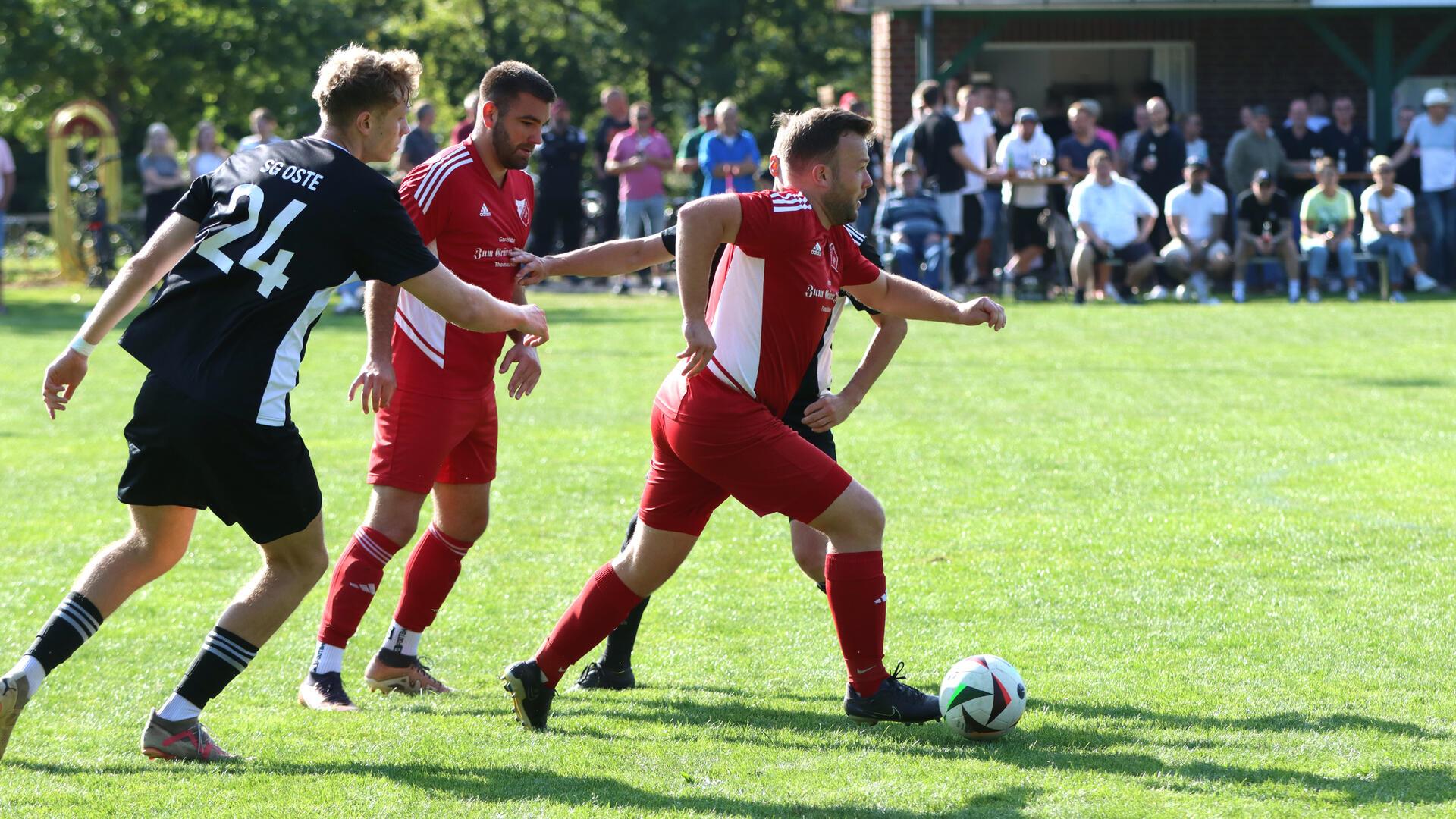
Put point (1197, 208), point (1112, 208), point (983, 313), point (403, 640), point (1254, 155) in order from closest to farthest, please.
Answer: point (983, 313) → point (403, 640) → point (1112, 208) → point (1197, 208) → point (1254, 155)

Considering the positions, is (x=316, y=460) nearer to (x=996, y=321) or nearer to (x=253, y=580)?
(x=253, y=580)

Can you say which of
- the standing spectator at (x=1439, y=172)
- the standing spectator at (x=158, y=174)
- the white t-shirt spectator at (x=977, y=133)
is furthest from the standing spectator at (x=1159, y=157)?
the standing spectator at (x=158, y=174)

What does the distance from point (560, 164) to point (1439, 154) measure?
9.93 m

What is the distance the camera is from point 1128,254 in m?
18.5

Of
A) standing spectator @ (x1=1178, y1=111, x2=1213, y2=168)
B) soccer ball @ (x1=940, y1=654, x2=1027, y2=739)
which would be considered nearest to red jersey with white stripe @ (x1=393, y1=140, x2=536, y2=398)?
soccer ball @ (x1=940, y1=654, x2=1027, y2=739)

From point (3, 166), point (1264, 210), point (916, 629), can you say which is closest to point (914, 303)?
point (916, 629)

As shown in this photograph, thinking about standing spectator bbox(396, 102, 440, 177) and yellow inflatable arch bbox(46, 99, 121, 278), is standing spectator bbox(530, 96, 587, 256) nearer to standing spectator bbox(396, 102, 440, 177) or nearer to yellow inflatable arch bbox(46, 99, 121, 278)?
standing spectator bbox(396, 102, 440, 177)

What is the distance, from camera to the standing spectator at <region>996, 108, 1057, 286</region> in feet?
61.6

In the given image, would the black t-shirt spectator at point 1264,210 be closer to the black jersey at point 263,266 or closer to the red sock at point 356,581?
the red sock at point 356,581

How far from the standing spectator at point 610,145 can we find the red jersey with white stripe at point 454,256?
1416 centimetres

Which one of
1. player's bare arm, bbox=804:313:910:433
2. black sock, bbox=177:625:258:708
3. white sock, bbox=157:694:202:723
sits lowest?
white sock, bbox=157:694:202:723

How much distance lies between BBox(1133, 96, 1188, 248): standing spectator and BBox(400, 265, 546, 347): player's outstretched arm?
15.5 meters

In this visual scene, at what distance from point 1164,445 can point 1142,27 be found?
14.9 metres

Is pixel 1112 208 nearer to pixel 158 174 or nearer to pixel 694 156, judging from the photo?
pixel 694 156
